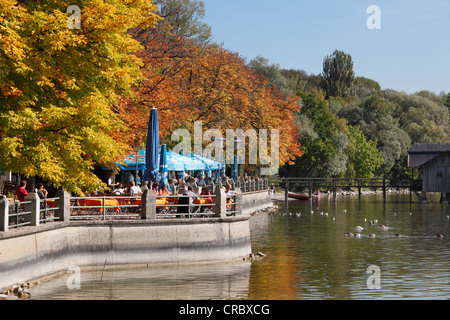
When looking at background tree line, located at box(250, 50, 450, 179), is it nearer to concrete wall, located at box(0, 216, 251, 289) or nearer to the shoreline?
the shoreline

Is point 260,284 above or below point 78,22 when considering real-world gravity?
below

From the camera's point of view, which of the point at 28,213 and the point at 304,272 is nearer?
the point at 28,213

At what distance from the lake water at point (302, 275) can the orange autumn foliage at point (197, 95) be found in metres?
8.65

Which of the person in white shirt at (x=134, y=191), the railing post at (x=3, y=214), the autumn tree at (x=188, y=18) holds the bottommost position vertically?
the railing post at (x=3, y=214)

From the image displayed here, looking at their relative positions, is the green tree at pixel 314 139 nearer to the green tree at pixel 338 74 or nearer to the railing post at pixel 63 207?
the green tree at pixel 338 74

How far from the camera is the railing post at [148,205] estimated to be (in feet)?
85.3

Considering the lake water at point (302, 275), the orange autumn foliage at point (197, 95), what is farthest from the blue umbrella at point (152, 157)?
the lake water at point (302, 275)

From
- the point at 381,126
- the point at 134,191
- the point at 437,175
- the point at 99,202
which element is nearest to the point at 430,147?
the point at 437,175

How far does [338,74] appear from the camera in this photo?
134 meters

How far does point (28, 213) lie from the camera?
22609 mm
